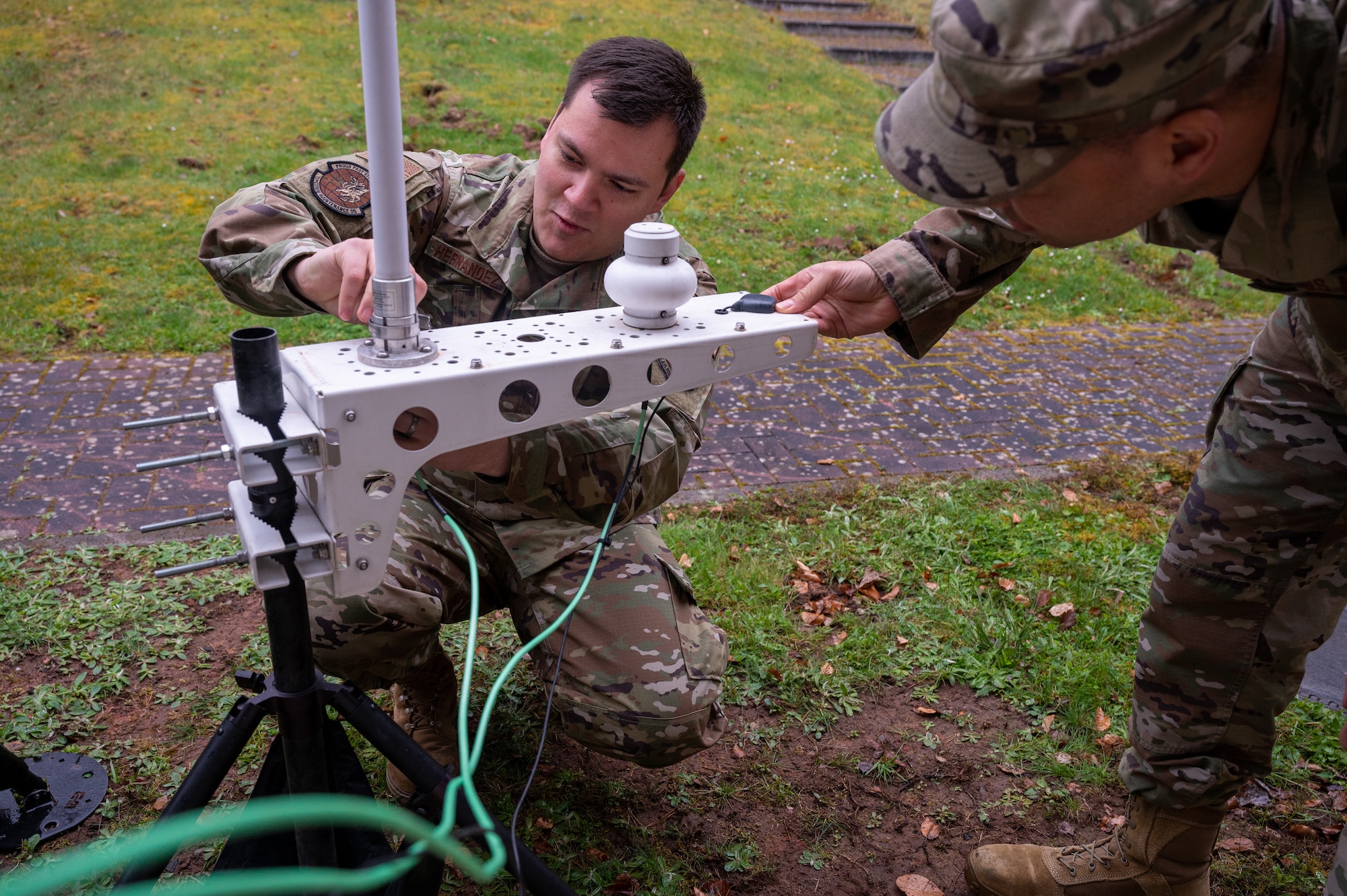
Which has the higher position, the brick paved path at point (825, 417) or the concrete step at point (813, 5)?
the concrete step at point (813, 5)

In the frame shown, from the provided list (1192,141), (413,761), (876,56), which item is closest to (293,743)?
(413,761)

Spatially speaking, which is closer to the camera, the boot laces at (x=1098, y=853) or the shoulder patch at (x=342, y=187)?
the shoulder patch at (x=342, y=187)

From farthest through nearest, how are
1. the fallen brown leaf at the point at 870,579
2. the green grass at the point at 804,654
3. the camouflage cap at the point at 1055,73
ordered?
the fallen brown leaf at the point at 870,579 → the green grass at the point at 804,654 → the camouflage cap at the point at 1055,73

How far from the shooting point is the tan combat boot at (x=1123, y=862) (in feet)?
7.36

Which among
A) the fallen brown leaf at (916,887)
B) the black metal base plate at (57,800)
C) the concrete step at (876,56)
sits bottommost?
the concrete step at (876,56)

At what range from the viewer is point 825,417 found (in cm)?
468

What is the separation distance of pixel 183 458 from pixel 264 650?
65.3 inches

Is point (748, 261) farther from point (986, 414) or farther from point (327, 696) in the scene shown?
point (327, 696)

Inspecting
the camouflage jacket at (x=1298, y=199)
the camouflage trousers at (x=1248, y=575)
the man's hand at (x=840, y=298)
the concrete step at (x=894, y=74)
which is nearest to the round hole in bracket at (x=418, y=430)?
the man's hand at (x=840, y=298)

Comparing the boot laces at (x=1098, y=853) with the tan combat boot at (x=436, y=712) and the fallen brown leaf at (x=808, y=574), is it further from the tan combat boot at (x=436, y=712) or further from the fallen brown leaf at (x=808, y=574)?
the tan combat boot at (x=436, y=712)

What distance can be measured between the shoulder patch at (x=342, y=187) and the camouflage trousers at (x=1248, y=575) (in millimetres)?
1940

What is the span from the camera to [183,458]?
1.47m

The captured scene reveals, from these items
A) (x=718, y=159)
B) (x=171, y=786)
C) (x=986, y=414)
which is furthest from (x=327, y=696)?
(x=718, y=159)

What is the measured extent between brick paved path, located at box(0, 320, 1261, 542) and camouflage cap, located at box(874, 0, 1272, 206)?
2.61 metres
